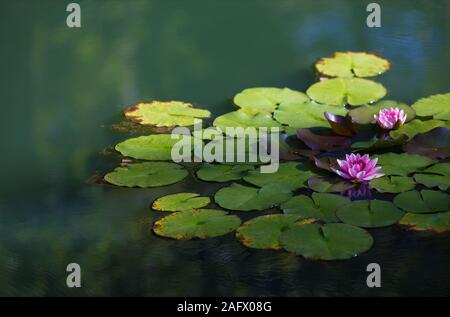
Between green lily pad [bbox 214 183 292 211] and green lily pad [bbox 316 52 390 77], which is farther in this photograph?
green lily pad [bbox 316 52 390 77]

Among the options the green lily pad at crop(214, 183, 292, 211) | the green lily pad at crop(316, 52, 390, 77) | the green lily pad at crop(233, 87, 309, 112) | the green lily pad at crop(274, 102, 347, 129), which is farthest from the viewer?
the green lily pad at crop(316, 52, 390, 77)

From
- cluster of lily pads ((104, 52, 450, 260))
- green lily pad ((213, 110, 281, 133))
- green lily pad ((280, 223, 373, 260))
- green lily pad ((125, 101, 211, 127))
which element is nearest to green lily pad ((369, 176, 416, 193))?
cluster of lily pads ((104, 52, 450, 260))

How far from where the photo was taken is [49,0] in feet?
11.9

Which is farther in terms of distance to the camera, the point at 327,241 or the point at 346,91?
the point at 346,91

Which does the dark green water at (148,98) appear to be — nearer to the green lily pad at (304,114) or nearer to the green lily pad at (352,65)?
the green lily pad at (352,65)

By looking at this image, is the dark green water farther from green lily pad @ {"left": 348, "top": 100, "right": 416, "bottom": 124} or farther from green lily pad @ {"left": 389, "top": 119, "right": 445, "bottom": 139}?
green lily pad @ {"left": 389, "top": 119, "right": 445, "bottom": 139}

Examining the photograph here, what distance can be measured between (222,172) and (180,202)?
0.64ft

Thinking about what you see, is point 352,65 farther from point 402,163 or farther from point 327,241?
point 327,241

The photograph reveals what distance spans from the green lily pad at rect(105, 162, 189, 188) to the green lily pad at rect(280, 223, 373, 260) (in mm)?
449

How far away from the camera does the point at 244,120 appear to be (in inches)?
96.3

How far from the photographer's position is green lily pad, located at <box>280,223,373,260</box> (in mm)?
1772

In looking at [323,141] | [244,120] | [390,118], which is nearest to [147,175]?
[244,120]

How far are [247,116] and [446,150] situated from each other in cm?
65
